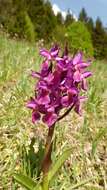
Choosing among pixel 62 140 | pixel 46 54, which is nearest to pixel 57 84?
pixel 46 54

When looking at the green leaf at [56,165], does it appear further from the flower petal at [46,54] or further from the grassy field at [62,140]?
the flower petal at [46,54]

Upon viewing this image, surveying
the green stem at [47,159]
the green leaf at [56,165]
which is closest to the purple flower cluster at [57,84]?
the green stem at [47,159]

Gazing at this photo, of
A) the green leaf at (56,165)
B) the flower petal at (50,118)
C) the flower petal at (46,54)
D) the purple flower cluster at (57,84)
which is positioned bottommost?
the green leaf at (56,165)

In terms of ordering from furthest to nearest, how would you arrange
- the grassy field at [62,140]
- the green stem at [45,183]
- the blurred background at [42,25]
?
the blurred background at [42,25], the grassy field at [62,140], the green stem at [45,183]

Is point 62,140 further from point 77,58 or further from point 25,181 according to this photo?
point 77,58

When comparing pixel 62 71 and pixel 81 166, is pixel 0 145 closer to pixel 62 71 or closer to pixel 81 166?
pixel 81 166

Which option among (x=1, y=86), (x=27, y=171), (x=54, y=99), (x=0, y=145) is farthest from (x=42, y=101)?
(x=1, y=86)
